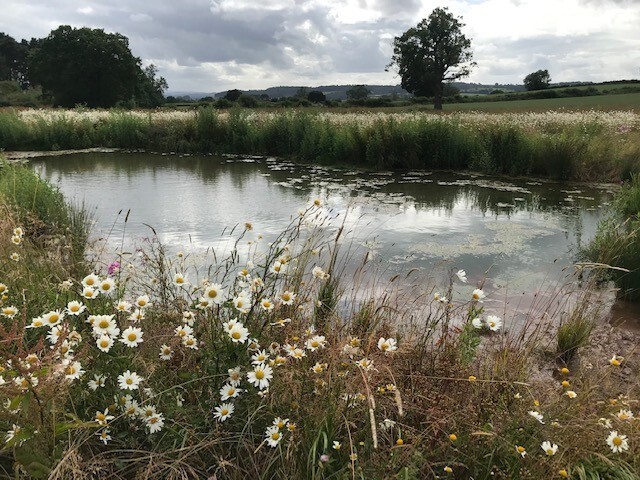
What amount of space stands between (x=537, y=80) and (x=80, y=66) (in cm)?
5271

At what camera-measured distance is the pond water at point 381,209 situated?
18.9 feet

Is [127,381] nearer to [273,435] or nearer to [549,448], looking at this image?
[273,435]

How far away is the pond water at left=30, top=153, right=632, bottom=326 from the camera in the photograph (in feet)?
18.9

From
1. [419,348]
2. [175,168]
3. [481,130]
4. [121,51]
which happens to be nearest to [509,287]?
[419,348]

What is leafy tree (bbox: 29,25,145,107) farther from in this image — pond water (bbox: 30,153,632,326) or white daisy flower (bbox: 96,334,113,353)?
white daisy flower (bbox: 96,334,113,353)

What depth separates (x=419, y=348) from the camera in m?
2.45

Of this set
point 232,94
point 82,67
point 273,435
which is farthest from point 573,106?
point 82,67

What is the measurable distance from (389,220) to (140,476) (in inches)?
245

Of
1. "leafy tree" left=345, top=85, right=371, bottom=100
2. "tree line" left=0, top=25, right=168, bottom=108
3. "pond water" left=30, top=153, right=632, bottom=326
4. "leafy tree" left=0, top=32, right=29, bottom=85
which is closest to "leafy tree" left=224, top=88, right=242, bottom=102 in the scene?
"tree line" left=0, top=25, right=168, bottom=108

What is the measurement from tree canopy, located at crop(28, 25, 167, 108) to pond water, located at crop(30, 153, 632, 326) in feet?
101

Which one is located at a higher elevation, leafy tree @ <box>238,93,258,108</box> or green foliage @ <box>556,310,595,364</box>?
leafy tree @ <box>238,93,258,108</box>

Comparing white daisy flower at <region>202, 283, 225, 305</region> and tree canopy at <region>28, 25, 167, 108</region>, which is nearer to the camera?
white daisy flower at <region>202, 283, 225, 305</region>

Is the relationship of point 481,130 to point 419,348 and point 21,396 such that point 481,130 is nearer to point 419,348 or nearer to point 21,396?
point 419,348

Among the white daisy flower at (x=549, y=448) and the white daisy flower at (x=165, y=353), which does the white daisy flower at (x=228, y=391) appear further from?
the white daisy flower at (x=549, y=448)
